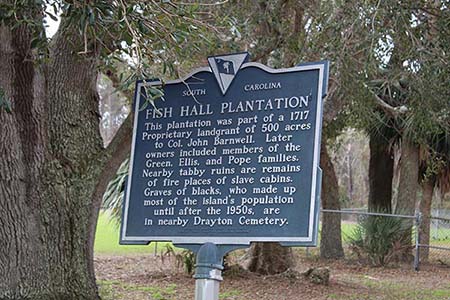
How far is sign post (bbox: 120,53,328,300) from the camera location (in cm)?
516

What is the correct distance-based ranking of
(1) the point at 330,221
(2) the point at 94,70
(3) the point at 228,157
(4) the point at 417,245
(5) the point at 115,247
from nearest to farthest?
(3) the point at 228,157 → (2) the point at 94,70 → (4) the point at 417,245 → (1) the point at 330,221 → (5) the point at 115,247

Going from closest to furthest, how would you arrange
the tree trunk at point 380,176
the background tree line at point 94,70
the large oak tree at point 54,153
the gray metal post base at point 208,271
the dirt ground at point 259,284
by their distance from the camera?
the gray metal post base at point 208,271 < the background tree line at point 94,70 < the large oak tree at point 54,153 < the dirt ground at point 259,284 < the tree trunk at point 380,176

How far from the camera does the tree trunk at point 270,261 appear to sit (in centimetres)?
1312

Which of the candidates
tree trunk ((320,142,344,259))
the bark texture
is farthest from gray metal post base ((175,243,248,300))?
tree trunk ((320,142,344,259))

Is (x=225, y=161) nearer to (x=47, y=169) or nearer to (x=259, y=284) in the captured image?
(x=47, y=169)

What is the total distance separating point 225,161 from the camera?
5.47 metres

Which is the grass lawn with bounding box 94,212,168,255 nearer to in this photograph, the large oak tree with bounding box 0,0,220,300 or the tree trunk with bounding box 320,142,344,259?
the tree trunk with bounding box 320,142,344,259

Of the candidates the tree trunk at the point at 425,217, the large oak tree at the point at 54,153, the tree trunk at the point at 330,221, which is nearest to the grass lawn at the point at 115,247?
the tree trunk at the point at 330,221

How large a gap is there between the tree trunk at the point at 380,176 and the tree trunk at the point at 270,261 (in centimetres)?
727

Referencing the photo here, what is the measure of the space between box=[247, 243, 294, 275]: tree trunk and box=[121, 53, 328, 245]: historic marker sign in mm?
7608

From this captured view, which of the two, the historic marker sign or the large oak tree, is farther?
the large oak tree

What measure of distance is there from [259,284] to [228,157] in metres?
7.02

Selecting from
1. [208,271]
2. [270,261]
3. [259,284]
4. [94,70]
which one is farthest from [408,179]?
[208,271]

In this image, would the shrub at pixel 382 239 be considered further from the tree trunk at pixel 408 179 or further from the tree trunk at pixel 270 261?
the tree trunk at pixel 270 261
